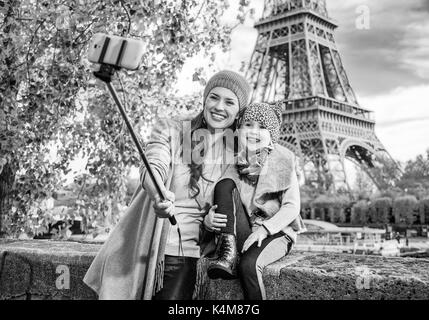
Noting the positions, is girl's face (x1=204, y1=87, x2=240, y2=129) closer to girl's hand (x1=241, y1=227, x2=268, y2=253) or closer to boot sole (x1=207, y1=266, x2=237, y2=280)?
girl's hand (x1=241, y1=227, x2=268, y2=253)

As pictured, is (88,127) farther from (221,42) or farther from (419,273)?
(419,273)

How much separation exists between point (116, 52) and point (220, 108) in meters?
0.98

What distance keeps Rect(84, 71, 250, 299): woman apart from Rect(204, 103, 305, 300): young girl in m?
0.14

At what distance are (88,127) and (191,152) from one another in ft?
12.4

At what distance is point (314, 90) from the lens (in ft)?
122

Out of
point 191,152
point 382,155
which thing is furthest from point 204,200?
point 382,155

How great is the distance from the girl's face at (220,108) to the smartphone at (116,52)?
913 mm

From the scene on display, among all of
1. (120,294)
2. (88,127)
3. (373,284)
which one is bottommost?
(120,294)

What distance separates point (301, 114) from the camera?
36.0m

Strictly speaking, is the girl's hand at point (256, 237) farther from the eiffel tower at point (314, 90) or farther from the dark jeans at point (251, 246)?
the eiffel tower at point (314, 90)

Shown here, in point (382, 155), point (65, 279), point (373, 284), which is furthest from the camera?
point (382, 155)

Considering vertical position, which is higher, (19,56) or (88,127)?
(19,56)

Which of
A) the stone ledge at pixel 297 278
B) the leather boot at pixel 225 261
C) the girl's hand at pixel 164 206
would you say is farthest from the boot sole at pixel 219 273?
the girl's hand at pixel 164 206

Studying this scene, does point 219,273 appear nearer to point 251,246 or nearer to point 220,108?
point 251,246
